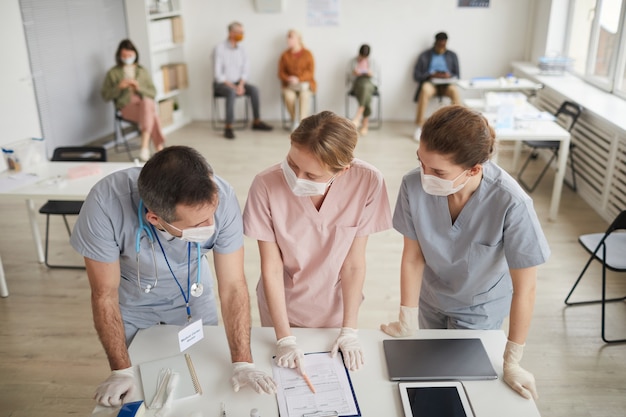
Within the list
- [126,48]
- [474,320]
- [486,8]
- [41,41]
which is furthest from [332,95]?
[474,320]

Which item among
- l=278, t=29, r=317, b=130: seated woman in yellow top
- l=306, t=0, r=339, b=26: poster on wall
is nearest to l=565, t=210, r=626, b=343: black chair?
l=278, t=29, r=317, b=130: seated woman in yellow top

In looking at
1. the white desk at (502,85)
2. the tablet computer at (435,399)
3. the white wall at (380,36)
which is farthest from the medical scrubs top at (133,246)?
the white wall at (380,36)

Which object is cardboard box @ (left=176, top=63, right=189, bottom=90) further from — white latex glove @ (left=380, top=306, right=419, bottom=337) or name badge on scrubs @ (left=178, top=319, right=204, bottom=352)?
white latex glove @ (left=380, top=306, right=419, bottom=337)

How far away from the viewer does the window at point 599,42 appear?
5.25m

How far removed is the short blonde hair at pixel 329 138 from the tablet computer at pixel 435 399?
2.24ft

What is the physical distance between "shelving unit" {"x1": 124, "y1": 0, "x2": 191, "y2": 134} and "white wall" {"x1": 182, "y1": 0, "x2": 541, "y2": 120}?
0.27 meters

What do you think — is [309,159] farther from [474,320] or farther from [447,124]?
[474,320]

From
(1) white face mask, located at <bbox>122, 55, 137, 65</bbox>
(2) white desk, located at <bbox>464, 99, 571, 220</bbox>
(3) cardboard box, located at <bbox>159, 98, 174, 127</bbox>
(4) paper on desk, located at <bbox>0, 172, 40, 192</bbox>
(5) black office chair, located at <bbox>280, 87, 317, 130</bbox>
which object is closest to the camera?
(4) paper on desk, located at <bbox>0, 172, 40, 192</bbox>

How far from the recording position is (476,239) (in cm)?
179

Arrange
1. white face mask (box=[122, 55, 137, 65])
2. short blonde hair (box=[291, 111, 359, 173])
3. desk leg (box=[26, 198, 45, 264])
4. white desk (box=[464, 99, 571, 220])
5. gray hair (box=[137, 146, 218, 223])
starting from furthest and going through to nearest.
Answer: white face mask (box=[122, 55, 137, 65])
white desk (box=[464, 99, 571, 220])
desk leg (box=[26, 198, 45, 264])
short blonde hair (box=[291, 111, 359, 173])
gray hair (box=[137, 146, 218, 223])

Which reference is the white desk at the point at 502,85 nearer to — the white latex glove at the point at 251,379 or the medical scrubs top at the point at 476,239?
the medical scrubs top at the point at 476,239

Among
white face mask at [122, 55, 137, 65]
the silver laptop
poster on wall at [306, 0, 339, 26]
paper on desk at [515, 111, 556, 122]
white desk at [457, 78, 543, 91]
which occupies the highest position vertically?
poster on wall at [306, 0, 339, 26]

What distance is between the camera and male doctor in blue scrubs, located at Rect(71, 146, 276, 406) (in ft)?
5.05

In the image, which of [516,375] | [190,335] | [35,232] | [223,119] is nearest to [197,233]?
[190,335]
